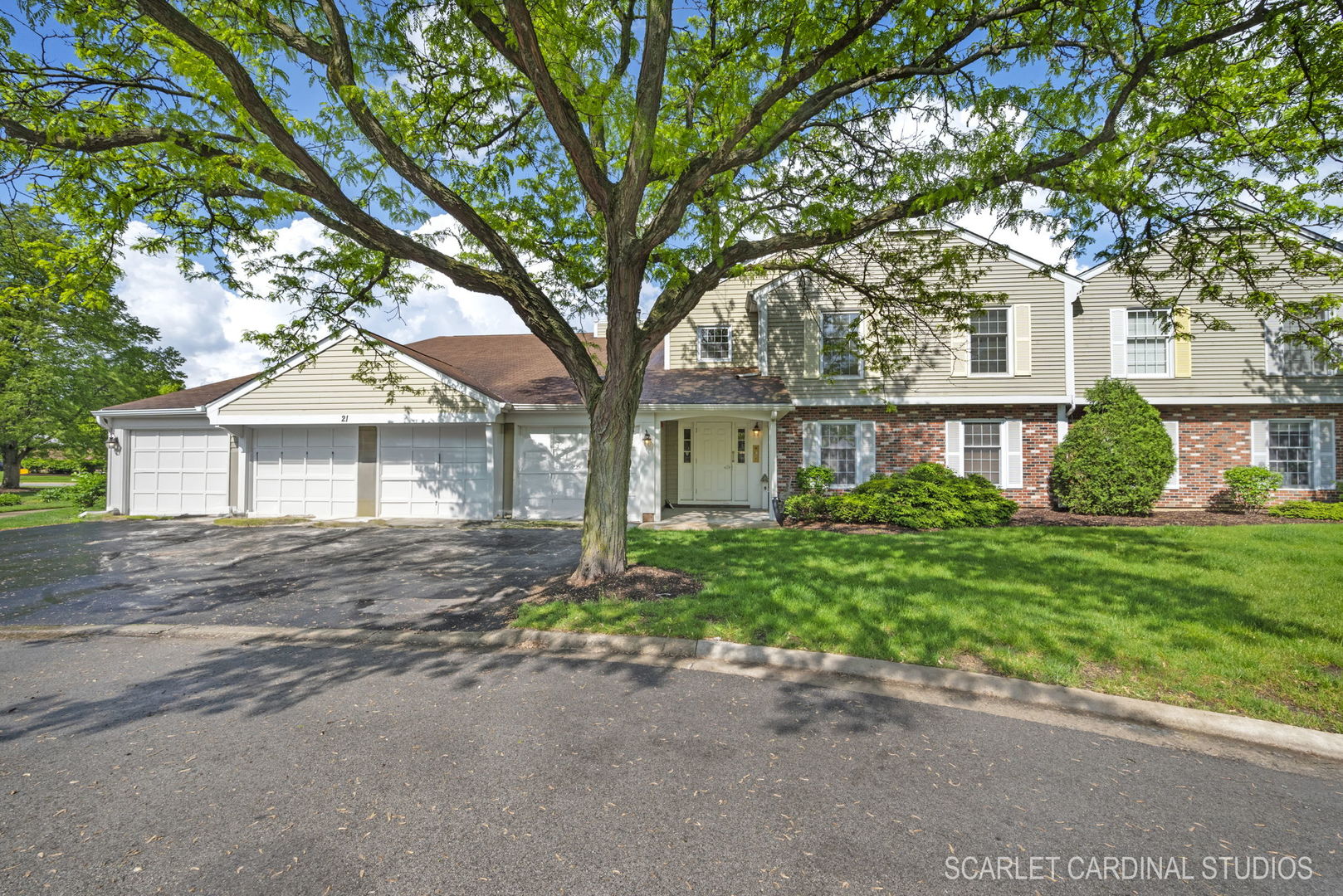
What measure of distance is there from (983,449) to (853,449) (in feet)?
10.0

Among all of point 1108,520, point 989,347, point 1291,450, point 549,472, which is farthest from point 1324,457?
point 549,472

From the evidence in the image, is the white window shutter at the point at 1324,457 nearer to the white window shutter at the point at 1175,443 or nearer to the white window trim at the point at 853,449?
the white window shutter at the point at 1175,443

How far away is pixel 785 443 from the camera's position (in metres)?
A: 14.4

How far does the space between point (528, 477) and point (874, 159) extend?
9.85 m

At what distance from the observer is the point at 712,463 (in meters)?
15.9

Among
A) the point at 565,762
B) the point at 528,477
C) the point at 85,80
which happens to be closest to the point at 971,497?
the point at 528,477

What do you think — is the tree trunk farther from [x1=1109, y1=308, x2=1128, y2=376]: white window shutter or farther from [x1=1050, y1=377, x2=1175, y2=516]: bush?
[x1=1109, y1=308, x2=1128, y2=376]: white window shutter

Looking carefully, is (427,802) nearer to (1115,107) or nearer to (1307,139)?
(1115,107)

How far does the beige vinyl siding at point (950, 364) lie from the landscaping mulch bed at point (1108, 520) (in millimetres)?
3057

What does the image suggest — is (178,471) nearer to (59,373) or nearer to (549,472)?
(549,472)

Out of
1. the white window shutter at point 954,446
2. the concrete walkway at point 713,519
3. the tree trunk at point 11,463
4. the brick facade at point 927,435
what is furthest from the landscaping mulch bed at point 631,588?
the tree trunk at point 11,463

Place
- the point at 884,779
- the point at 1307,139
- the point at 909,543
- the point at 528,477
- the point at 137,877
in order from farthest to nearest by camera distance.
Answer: the point at 528,477
the point at 909,543
the point at 1307,139
the point at 884,779
the point at 137,877

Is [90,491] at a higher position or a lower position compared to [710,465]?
lower

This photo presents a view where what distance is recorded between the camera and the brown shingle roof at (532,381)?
521 inches
